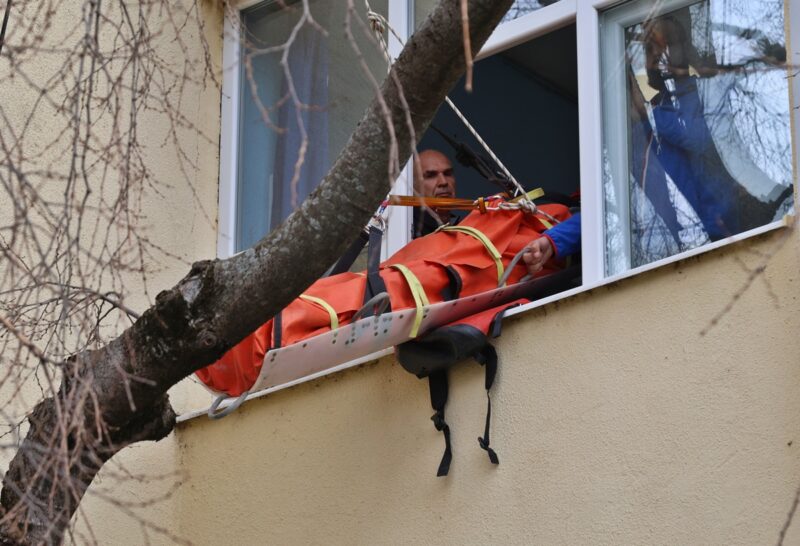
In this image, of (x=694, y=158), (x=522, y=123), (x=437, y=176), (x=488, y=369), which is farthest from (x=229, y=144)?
(x=694, y=158)

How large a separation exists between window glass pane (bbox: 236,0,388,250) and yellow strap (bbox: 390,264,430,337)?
1.08 m

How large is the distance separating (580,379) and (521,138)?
304 cm

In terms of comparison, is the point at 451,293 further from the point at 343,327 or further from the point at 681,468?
the point at 681,468

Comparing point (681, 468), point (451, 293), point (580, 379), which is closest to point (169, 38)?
point (451, 293)

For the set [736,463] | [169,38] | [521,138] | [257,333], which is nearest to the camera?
[736,463]

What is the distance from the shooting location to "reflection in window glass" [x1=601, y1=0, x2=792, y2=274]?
3.72 meters

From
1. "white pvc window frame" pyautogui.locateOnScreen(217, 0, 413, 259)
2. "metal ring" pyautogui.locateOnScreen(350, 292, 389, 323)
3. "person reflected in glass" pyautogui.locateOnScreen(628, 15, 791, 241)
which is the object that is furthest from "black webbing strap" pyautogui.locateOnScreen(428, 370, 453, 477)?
"white pvc window frame" pyautogui.locateOnScreen(217, 0, 413, 259)

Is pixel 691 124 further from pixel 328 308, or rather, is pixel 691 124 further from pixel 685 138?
pixel 328 308

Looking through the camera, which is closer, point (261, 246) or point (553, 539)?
point (261, 246)

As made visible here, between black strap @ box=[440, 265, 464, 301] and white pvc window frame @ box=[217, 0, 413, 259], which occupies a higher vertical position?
white pvc window frame @ box=[217, 0, 413, 259]

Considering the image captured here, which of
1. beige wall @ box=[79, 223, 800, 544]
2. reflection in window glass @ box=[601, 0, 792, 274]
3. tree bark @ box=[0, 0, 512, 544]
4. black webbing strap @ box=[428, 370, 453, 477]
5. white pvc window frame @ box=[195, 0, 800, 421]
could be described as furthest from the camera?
black webbing strap @ box=[428, 370, 453, 477]

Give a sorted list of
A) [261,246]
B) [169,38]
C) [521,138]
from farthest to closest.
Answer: [521,138] < [169,38] < [261,246]

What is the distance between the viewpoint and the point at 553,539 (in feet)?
12.1

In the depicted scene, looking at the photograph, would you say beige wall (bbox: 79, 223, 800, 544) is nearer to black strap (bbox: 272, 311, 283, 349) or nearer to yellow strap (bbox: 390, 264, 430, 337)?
yellow strap (bbox: 390, 264, 430, 337)
